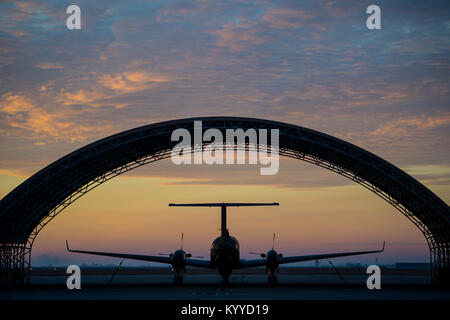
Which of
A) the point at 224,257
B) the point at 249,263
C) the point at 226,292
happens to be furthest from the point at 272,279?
the point at 226,292

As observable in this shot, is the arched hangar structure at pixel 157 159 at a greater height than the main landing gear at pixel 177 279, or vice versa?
the arched hangar structure at pixel 157 159

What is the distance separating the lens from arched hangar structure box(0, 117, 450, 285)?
39.6 meters

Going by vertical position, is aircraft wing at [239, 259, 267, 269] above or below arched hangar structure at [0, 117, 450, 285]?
below

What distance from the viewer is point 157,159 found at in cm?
4484

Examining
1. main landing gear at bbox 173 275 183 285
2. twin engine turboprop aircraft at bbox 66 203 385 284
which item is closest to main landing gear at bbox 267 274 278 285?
twin engine turboprop aircraft at bbox 66 203 385 284

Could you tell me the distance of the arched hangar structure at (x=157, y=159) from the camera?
1560 inches

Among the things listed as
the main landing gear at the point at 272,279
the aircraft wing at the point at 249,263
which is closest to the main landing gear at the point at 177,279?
the aircraft wing at the point at 249,263

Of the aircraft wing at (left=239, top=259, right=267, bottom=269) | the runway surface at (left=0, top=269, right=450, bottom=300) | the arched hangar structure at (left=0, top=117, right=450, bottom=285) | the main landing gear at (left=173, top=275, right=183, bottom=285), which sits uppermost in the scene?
the arched hangar structure at (left=0, top=117, right=450, bottom=285)

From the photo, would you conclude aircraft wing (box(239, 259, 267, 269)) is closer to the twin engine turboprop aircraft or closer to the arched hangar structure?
the twin engine turboprop aircraft

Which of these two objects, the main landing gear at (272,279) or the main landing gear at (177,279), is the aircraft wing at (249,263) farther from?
the main landing gear at (177,279)

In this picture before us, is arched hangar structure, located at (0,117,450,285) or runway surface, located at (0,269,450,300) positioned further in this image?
arched hangar structure, located at (0,117,450,285)
